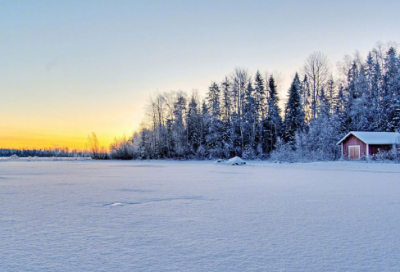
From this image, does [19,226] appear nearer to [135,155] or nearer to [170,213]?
[170,213]

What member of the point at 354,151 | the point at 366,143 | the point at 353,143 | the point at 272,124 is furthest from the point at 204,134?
the point at 366,143

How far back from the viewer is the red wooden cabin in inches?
961

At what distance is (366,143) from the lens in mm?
24297

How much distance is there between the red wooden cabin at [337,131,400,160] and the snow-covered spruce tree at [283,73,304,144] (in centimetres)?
1267

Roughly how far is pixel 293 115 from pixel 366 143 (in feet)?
56.4

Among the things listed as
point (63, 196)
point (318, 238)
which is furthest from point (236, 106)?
point (318, 238)

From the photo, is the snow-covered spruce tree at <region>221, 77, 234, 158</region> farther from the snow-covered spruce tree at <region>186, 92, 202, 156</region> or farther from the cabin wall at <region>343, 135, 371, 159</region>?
the cabin wall at <region>343, 135, 371, 159</region>

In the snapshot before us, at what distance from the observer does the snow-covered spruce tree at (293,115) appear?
40.4 metres

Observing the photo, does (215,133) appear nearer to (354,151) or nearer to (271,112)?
(271,112)

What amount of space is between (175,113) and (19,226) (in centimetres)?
4063

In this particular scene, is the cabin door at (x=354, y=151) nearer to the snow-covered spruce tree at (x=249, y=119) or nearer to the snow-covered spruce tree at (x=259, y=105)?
the snow-covered spruce tree at (x=249, y=119)

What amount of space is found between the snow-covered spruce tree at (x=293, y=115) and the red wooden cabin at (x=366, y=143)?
1267cm

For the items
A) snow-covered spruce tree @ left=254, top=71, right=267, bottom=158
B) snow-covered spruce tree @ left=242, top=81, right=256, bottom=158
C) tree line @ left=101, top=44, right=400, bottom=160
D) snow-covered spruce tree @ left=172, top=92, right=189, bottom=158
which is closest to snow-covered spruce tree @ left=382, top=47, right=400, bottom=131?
tree line @ left=101, top=44, right=400, bottom=160

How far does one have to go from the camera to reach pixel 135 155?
45.6 meters
